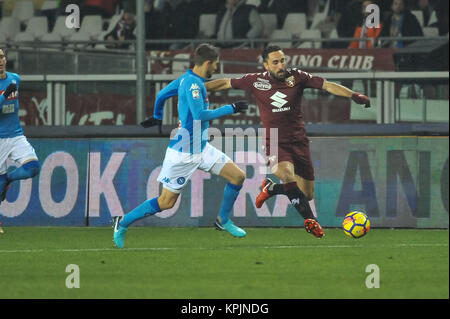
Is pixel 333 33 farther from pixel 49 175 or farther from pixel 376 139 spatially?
pixel 49 175

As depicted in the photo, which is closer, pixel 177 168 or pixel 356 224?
pixel 177 168

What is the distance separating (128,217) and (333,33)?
807 cm

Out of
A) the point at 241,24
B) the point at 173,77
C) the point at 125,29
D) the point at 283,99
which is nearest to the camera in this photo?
the point at 283,99

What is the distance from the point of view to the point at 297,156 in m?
11.6

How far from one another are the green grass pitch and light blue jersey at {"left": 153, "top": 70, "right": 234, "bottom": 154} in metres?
1.02

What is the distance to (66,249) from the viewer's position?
34.9 ft

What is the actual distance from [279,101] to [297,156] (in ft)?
2.06

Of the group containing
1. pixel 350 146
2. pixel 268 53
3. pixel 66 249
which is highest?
pixel 268 53

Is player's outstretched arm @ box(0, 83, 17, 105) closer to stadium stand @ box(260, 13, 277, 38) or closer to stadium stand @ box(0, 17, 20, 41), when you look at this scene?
stadium stand @ box(260, 13, 277, 38)

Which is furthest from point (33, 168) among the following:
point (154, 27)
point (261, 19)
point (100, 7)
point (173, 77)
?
point (100, 7)

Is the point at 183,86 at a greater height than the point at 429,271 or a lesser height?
greater

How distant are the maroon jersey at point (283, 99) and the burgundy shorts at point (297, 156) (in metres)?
0.07

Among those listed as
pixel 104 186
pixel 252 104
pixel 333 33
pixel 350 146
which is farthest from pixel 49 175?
pixel 333 33

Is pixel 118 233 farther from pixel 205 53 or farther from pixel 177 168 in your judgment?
pixel 205 53
